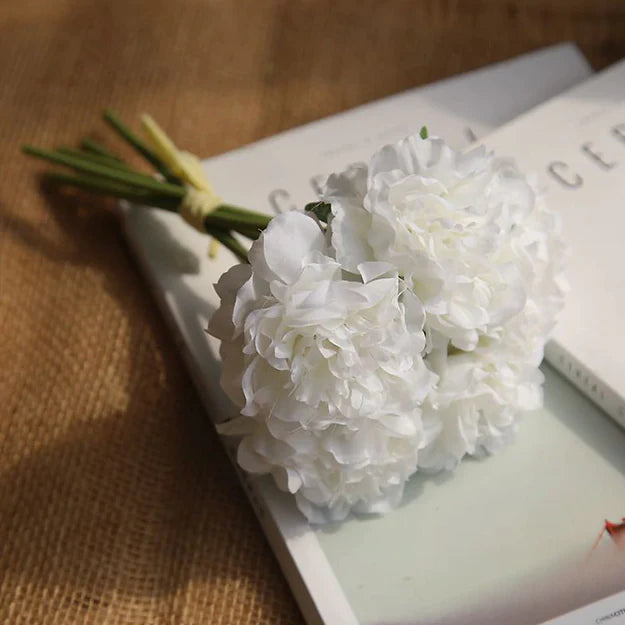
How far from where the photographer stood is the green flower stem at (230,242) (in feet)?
1.69

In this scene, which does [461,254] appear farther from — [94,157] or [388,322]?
[94,157]

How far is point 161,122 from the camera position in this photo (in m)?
0.71

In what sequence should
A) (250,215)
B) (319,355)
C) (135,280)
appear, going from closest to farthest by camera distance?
(319,355), (250,215), (135,280)

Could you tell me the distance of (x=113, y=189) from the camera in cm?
63

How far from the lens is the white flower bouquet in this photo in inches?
14.3

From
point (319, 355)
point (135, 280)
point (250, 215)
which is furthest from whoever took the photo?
point (135, 280)

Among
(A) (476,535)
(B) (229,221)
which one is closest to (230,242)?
(B) (229,221)

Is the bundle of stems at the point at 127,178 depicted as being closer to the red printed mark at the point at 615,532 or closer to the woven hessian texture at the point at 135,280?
the woven hessian texture at the point at 135,280

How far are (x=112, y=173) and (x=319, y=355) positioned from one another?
324 mm

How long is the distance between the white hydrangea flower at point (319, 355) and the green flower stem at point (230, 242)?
0.11m

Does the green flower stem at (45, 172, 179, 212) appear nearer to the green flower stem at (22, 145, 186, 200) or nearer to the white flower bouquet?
the green flower stem at (22, 145, 186, 200)

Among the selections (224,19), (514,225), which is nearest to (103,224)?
(224,19)

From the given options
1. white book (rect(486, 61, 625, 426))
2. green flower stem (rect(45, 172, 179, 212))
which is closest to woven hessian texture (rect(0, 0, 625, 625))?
green flower stem (rect(45, 172, 179, 212))

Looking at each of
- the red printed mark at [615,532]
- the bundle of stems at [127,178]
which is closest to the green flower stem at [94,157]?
the bundle of stems at [127,178]
